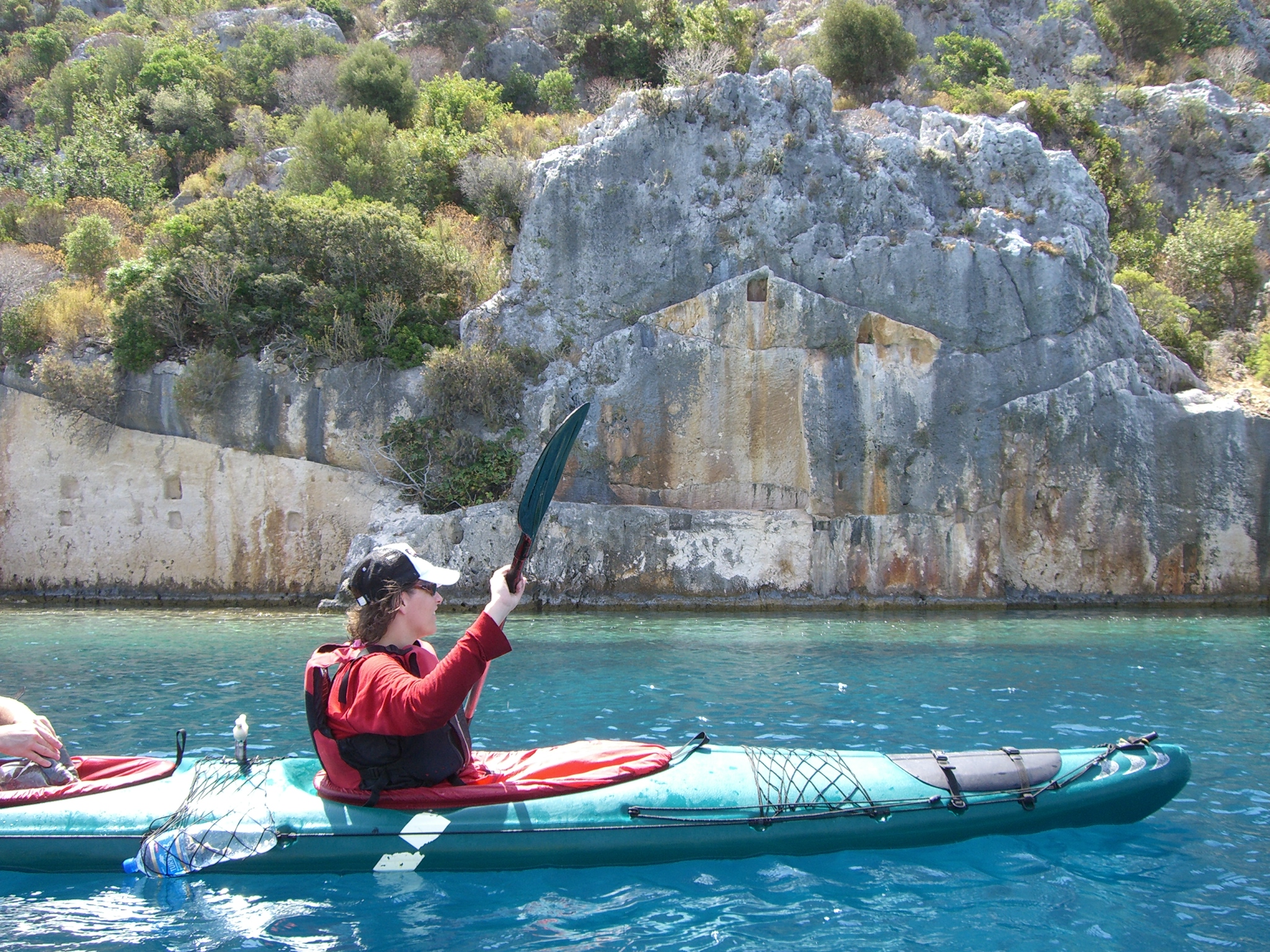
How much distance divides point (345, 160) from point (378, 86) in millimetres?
6588

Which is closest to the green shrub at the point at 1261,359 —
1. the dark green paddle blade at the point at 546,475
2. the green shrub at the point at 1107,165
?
the green shrub at the point at 1107,165

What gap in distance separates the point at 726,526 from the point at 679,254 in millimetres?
5988

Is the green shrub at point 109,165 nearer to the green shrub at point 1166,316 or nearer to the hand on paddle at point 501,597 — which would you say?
the green shrub at point 1166,316

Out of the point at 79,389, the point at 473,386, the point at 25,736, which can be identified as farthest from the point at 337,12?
the point at 25,736

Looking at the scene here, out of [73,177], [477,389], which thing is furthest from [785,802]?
[73,177]

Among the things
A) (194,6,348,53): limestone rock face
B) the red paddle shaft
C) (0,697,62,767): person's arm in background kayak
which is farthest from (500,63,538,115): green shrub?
(0,697,62,767): person's arm in background kayak

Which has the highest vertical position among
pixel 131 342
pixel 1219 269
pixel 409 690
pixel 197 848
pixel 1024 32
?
pixel 1024 32

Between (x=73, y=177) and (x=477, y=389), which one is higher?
(x=73, y=177)

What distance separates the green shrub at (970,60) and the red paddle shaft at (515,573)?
30576 mm

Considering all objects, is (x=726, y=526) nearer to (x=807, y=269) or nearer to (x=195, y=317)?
(x=807, y=269)

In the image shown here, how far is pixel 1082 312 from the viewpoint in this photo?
63.6 ft

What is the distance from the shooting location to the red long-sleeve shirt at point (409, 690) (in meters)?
3.96

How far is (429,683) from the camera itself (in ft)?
13.2

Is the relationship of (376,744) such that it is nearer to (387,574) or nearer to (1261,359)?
(387,574)
